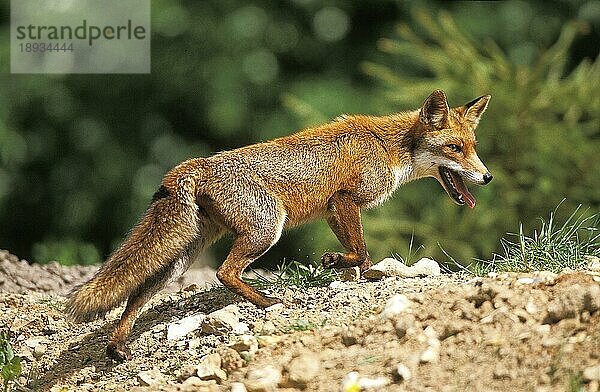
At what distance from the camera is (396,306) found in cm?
549

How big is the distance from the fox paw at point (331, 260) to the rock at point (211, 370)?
1.54m

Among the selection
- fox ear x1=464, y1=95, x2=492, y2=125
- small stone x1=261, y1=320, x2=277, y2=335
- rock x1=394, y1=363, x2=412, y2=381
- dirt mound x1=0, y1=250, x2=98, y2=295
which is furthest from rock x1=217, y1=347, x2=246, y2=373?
dirt mound x1=0, y1=250, x2=98, y2=295

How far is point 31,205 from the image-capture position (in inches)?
619

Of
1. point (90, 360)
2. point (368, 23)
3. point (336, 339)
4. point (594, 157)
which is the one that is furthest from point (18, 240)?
point (336, 339)

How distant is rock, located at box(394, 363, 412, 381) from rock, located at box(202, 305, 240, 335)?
145cm

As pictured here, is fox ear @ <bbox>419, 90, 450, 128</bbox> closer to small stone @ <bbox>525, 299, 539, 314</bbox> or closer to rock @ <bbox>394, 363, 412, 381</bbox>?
small stone @ <bbox>525, 299, 539, 314</bbox>

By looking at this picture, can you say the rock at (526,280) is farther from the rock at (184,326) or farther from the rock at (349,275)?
the rock at (184,326)

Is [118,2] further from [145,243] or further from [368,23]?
[145,243]

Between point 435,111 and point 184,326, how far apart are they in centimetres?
255

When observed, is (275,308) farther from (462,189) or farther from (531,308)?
(462,189)

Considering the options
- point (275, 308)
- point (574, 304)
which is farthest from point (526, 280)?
point (275, 308)

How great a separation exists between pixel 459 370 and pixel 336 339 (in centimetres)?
85

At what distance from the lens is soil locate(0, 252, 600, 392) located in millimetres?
4781

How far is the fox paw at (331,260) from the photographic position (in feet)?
22.5
